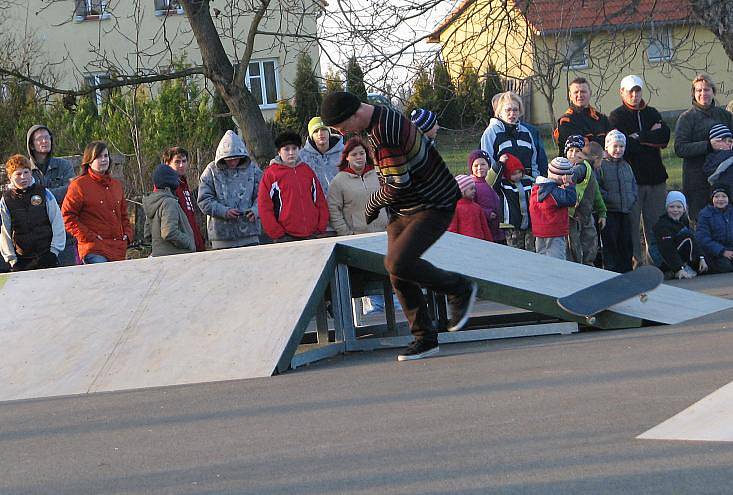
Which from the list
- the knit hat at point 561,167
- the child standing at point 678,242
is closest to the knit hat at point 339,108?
the knit hat at point 561,167

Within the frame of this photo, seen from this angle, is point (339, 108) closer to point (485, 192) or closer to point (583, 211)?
point (485, 192)

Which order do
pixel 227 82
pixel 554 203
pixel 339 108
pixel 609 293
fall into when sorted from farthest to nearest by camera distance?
pixel 227 82 < pixel 554 203 < pixel 609 293 < pixel 339 108

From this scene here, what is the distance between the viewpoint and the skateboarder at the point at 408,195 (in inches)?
263

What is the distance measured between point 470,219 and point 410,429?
A: 6.28 metres

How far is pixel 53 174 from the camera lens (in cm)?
1113

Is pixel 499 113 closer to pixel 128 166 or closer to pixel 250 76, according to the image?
pixel 128 166

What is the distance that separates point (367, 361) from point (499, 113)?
4.83m

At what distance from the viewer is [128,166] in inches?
720

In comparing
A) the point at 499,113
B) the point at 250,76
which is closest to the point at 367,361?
the point at 499,113

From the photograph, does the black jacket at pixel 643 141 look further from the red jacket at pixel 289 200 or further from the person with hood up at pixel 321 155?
the red jacket at pixel 289 200

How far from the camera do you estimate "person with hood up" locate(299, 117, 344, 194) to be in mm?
11383

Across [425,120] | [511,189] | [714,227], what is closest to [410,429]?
[425,120]

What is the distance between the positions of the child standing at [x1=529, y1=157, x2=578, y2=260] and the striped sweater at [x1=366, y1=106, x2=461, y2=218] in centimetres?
420

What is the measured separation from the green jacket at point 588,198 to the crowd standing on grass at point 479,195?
0.01 metres
